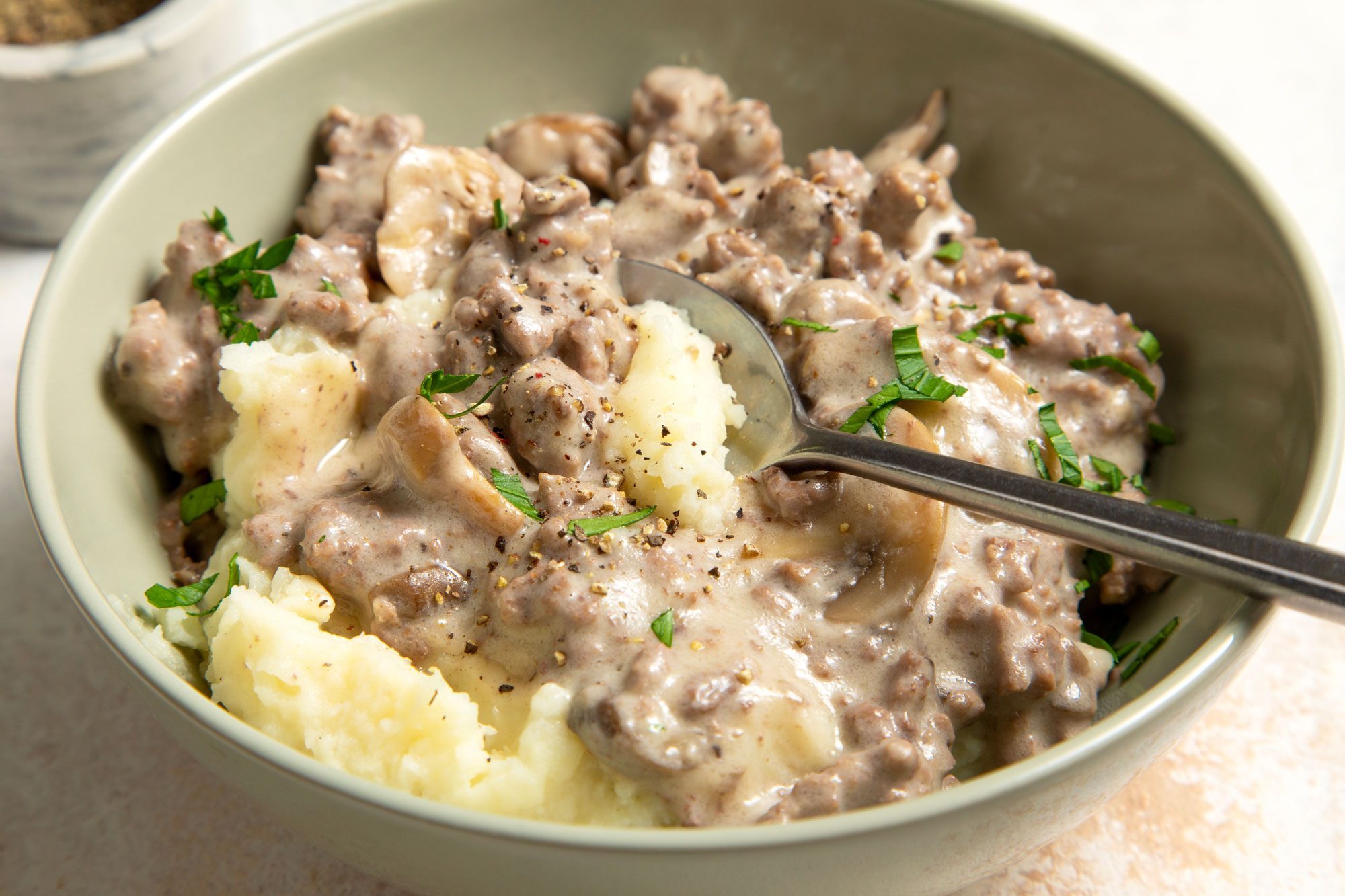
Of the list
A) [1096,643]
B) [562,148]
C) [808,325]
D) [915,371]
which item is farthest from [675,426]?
[562,148]

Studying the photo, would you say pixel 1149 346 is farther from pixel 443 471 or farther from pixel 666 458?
pixel 443 471

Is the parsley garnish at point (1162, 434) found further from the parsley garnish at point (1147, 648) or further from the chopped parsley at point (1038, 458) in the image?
the parsley garnish at point (1147, 648)

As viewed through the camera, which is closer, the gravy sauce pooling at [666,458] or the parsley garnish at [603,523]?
the gravy sauce pooling at [666,458]

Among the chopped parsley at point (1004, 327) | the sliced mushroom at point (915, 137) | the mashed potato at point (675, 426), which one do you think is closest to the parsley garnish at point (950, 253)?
the chopped parsley at point (1004, 327)

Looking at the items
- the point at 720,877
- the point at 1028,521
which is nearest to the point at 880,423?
the point at 1028,521

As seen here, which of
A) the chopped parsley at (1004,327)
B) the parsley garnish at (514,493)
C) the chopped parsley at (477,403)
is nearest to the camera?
the parsley garnish at (514,493)
